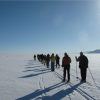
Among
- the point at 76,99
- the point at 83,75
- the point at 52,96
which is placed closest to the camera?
the point at 76,99

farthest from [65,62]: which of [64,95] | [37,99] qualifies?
[37,99]

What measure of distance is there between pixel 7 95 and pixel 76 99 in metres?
3.08

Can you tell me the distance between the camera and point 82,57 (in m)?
14.6

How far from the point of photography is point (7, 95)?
9344 mm

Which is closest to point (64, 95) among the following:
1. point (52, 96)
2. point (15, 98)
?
point (52, 96)

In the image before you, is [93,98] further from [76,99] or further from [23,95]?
[23,95]

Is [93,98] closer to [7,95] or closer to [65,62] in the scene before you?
[7,95]

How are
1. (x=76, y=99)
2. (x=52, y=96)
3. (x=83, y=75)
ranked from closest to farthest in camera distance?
(x=76, y=99) → (x=52, y=96) → (x=83, y=75)

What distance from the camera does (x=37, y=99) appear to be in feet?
27.7

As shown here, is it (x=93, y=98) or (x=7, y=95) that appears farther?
(x=7, y=95)

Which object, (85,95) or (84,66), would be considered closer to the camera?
(85,95)

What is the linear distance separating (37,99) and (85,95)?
7.11ft

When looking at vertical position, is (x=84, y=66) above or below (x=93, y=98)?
above

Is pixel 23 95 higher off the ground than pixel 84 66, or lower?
lower
